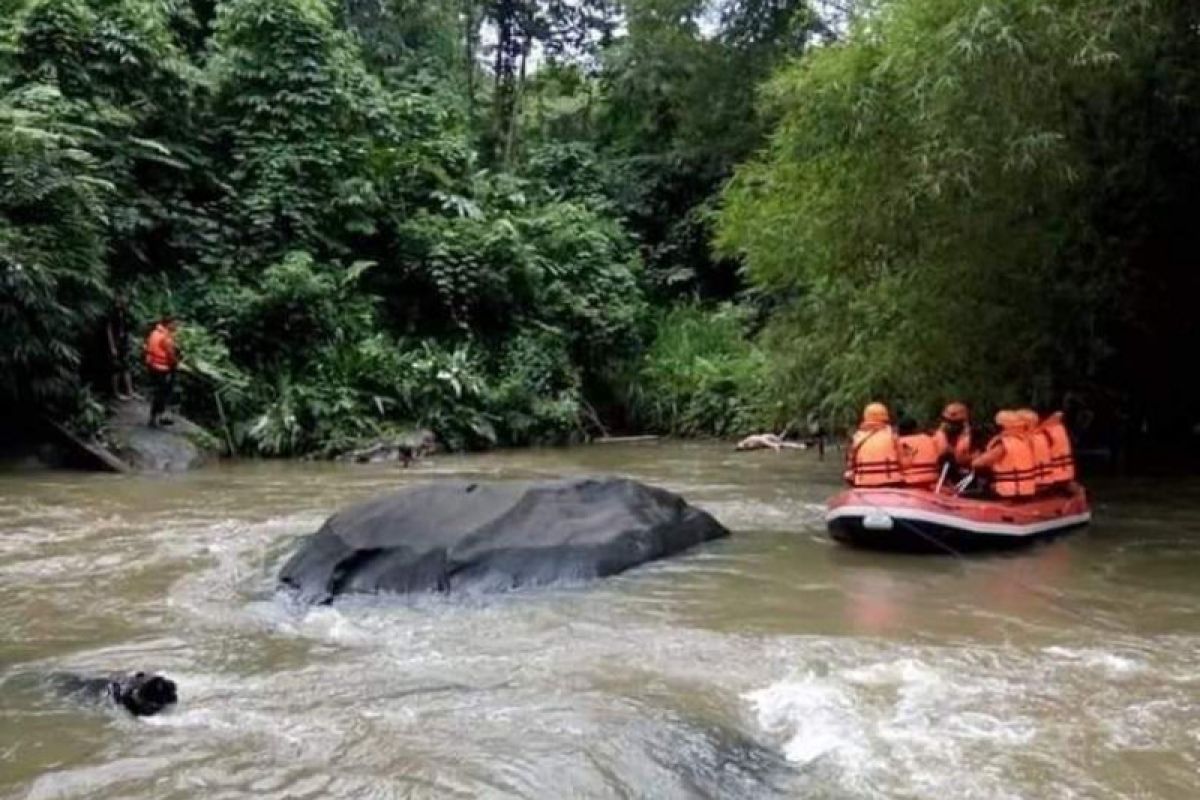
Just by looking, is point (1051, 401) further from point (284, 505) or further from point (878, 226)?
point (284, 505)

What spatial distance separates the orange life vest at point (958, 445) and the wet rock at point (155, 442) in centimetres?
853

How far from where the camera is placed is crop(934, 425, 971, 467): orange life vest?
9.99 metres

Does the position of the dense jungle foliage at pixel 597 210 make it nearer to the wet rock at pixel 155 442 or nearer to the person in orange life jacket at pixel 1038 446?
the wet rock at pixel 155 442

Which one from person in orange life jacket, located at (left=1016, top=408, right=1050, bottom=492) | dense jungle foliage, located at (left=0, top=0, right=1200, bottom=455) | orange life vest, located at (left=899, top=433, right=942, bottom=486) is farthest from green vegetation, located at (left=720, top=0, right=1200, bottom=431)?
orange life vest, located at (left=899, top=433, right=942, bottom=486)

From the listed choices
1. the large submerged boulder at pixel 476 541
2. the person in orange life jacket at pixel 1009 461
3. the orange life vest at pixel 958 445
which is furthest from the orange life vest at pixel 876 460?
the large submerged boulder at pixel 476 541

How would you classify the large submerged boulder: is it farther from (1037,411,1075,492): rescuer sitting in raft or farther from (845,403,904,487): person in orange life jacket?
(1037,411,1075,492): rescuer sitting in raft

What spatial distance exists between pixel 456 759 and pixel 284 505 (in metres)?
7.42

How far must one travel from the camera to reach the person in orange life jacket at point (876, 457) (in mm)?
9617

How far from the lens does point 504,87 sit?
28266 mm

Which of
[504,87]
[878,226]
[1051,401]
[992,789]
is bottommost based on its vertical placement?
[992,789]

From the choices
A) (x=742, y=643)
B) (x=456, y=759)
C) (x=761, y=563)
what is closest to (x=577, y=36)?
(x=761, y=563)

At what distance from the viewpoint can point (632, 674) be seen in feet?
19.6

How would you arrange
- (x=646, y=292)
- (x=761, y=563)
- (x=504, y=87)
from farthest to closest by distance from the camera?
1. (x=504, y=87)
2. (x=646, y=292)
3. (x=761, y=563)

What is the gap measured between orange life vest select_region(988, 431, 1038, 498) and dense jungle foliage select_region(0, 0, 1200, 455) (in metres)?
2.07
